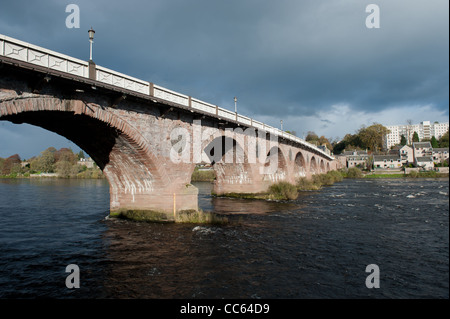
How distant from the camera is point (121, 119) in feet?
45.5

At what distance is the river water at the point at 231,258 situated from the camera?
26.4 ft

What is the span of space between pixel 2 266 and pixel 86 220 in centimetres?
901

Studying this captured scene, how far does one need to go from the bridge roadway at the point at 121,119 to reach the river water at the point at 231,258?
101 inches

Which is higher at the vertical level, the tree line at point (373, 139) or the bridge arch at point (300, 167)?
the tree line at point (373, 139)

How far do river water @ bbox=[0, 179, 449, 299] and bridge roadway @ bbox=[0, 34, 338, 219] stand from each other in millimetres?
2561

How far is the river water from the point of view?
317 inches

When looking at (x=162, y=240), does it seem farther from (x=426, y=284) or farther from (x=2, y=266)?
(x=426, y=284)

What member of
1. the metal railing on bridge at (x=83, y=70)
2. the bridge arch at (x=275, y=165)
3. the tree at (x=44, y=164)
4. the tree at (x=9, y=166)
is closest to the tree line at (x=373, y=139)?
the bridge arch at (x=275, y=165)

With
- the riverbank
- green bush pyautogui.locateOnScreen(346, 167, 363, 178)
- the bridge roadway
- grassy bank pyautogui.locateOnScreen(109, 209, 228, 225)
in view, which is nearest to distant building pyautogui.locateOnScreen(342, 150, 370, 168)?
green bush pyautogui.locateOnScreen(346, 167, 363, 178)

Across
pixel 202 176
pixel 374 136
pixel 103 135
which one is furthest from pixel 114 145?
pixel 374 136

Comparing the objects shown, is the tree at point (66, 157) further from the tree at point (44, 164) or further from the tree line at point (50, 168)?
the tree at point (44, 164)

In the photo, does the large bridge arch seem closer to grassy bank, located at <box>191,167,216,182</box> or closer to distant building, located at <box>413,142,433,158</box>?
grassy bank, located at <box>191,167,216,182</box>

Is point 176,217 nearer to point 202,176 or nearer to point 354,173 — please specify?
point 202,176

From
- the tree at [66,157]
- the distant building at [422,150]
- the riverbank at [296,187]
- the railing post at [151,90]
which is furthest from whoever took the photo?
the tree at [66,157]
